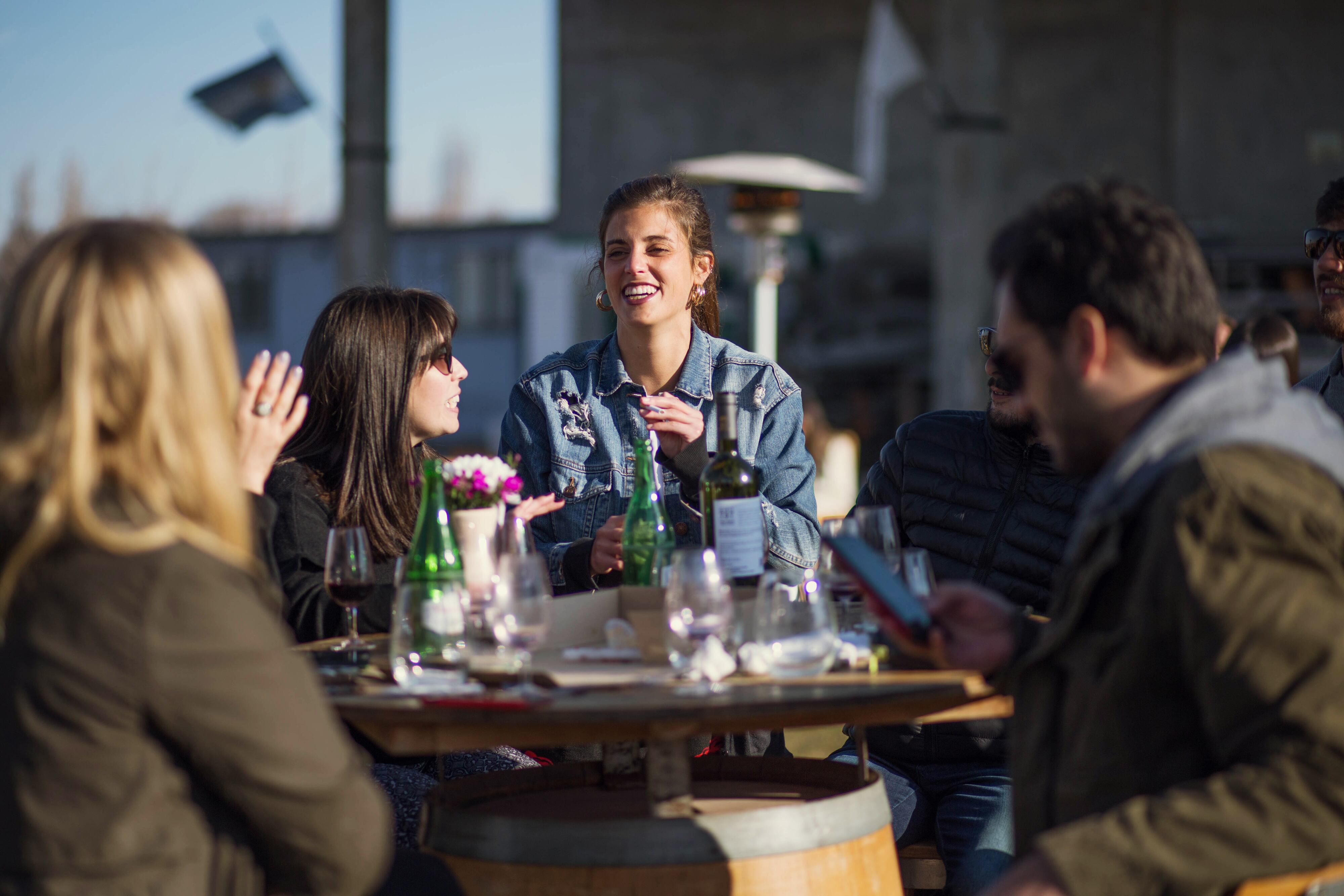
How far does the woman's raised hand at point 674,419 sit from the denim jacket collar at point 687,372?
58cm

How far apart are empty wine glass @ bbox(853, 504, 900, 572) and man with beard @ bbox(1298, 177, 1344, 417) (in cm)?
171

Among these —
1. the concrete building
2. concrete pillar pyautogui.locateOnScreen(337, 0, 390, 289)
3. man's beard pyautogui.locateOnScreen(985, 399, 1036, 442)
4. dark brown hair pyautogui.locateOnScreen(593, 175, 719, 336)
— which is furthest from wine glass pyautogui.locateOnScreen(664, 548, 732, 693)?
the concrete building

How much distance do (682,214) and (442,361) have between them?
722 mm

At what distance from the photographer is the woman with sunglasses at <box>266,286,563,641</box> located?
273 centimetres

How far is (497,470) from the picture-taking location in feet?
7.23

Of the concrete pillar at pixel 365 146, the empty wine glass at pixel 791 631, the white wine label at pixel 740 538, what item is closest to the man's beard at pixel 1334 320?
the white wine label at pixel 740 538

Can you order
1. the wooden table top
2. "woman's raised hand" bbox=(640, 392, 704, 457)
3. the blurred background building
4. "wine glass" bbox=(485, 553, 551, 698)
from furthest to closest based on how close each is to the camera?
the blurred background building → "woman's raised hand" bbox=(640, 392, 704, 457) → "wine glass" bbox=(485, 553, 551, 698) → the wooden table top

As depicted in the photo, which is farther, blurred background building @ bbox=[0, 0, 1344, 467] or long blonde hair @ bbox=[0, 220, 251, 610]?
blurred background building @ bbox=[0, 0, 1344, 467]

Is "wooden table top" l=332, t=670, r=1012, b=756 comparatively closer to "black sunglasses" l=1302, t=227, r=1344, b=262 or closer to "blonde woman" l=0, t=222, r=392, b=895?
"blonde woman" l=0, t=222, r=392, b=895

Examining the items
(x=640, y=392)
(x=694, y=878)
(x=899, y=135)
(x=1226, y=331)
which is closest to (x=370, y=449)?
(x=640, y=392)

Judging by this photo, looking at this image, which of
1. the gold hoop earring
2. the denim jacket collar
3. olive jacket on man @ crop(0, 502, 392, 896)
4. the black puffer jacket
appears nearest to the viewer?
olive jacket on man @ crop(0, 502, 392, 896)

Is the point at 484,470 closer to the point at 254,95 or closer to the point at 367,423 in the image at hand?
the point at 367,423

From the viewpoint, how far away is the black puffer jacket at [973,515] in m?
2.66

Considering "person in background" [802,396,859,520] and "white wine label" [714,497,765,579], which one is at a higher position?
"white wine label" [714,497,765,579]
